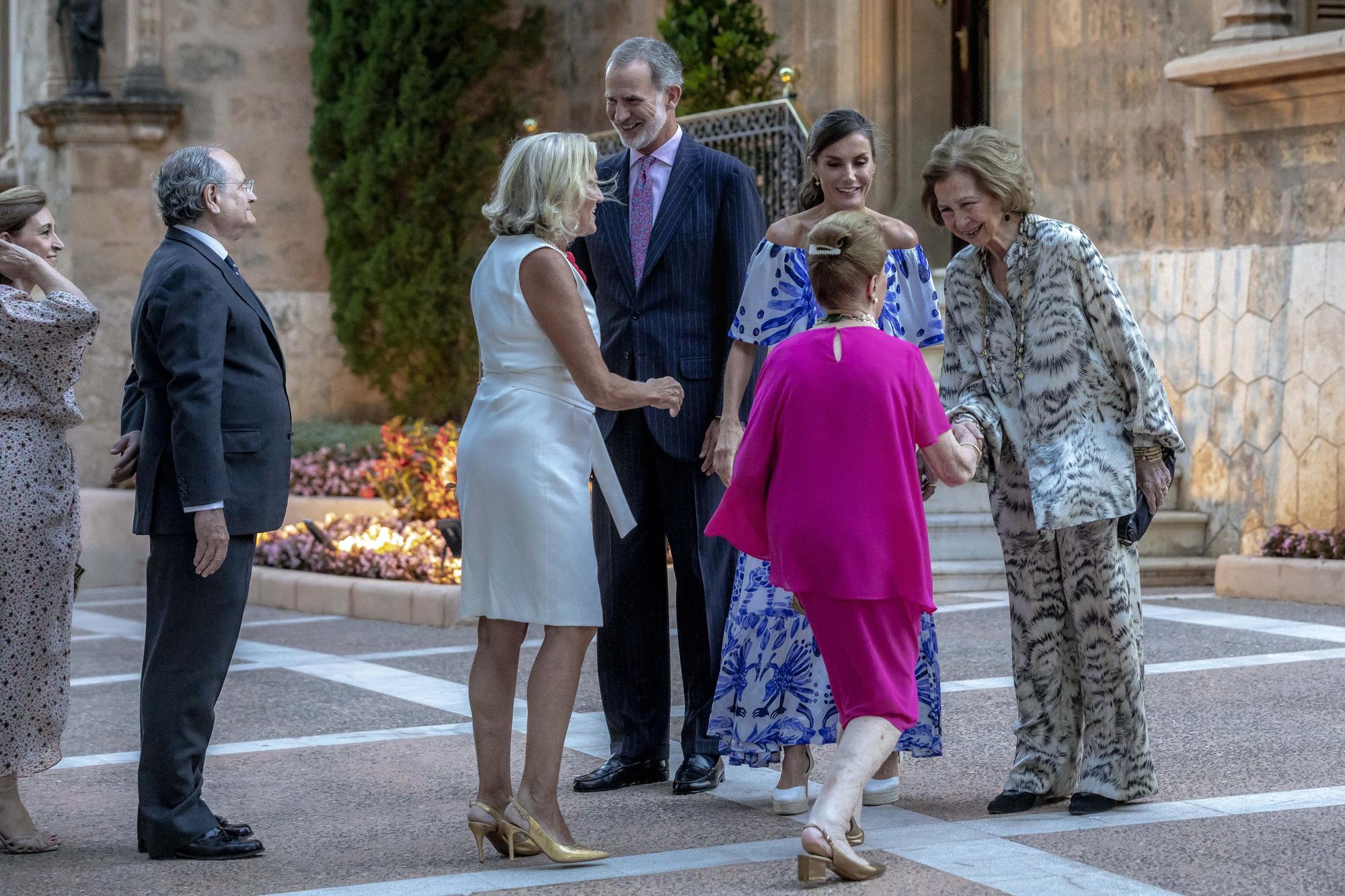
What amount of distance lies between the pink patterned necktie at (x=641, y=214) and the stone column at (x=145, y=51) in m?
11.4

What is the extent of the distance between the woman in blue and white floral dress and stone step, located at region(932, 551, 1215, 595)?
16.8ft

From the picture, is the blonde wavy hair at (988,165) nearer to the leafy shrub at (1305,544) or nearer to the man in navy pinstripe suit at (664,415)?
the man in navy pinstripe suit at (664,415)

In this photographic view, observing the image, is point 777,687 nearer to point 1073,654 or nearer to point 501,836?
point 1073,654

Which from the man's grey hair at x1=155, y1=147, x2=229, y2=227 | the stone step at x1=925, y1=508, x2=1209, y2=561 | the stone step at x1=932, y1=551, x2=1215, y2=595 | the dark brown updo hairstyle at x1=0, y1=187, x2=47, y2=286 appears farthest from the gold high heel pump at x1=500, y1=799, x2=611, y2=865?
the stone step at x1=925, y1=508, x2=1209, y2=561

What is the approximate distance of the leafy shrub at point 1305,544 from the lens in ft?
30.7

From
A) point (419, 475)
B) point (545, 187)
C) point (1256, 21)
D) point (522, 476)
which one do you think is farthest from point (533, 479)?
point (419, 475)

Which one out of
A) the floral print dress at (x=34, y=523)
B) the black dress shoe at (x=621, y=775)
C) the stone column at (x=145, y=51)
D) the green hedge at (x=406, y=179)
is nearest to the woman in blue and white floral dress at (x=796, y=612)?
the black dress shoe at (x=621, y=775)

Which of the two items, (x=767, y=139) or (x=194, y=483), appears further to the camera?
(x=767, y=139)

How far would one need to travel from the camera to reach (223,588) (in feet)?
14.9

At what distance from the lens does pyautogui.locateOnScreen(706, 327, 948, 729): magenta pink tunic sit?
13.4 feet

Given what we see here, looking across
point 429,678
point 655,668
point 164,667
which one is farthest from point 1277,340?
point 164,667

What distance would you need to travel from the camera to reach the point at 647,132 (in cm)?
531

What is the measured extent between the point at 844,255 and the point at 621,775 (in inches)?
73.9

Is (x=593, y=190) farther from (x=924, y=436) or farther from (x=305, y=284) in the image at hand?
(x=305, y=284)
